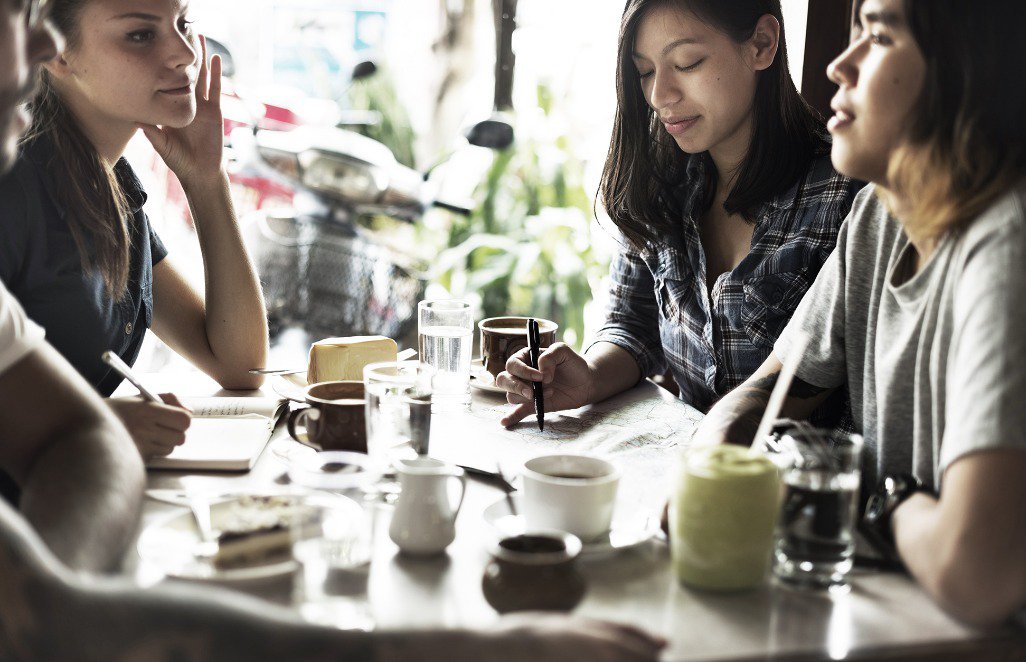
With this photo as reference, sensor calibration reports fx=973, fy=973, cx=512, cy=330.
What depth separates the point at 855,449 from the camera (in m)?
1.01

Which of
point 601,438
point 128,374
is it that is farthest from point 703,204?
point 128,374

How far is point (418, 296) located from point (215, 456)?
1.75m

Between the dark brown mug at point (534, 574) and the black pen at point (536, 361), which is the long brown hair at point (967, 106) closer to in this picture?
the dark brown mug at point (534, 574)

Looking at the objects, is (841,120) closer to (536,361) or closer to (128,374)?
(536,361)

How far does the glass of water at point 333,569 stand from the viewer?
0.92 m

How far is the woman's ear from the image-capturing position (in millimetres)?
1844

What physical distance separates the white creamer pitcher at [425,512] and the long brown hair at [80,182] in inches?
34.8

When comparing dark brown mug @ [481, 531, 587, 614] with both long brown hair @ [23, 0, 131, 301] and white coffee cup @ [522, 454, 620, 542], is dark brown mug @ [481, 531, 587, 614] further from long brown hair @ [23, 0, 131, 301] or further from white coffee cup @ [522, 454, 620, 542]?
long brown hair @ [23, 0, 131, 301]

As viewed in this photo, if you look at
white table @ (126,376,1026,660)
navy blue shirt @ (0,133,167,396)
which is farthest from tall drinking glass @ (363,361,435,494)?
navy blue shirt @ (0,133,167,396)

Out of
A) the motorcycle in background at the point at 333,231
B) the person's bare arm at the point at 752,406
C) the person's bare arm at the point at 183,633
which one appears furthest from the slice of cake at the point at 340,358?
the motorcycle in background at the point at 333,231

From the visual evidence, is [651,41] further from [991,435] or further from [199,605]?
[199,605]

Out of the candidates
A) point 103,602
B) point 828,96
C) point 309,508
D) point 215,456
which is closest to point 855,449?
point 309,508

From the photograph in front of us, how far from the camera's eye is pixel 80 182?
1.66 meters

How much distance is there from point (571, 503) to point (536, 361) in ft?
2.06
